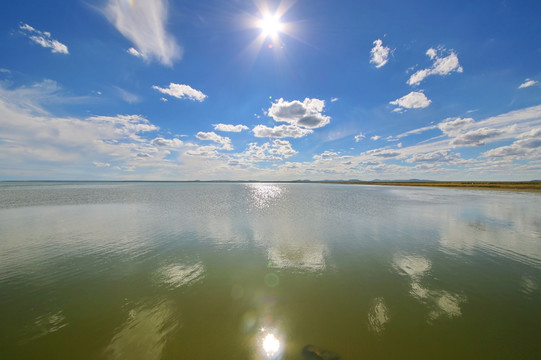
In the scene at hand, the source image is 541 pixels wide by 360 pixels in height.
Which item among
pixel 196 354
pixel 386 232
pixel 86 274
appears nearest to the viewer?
pixel 196 354

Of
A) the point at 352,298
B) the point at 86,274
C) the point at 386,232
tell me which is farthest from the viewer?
the point at 386,232

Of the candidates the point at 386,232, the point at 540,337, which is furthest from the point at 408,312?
the point at 386,232

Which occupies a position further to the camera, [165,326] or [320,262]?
[320,262]

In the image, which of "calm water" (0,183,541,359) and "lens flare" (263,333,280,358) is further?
"calm water" (0,183,541,359)

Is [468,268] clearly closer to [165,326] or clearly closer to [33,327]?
[165,326]

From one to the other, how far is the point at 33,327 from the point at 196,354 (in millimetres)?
6683

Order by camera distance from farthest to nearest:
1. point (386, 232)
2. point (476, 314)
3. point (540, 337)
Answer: point (386, 232) < point (476, 314) < point (540, 337)

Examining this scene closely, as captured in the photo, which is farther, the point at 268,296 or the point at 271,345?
the point at 268,296

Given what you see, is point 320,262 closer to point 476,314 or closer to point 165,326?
point 476,314

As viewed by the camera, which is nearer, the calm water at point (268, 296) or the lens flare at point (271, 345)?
the lens flare at point (271, 345)


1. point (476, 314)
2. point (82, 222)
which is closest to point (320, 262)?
point (476, 314)

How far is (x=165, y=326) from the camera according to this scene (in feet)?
25.0

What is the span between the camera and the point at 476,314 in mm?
8336

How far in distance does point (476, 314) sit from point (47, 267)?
906 inches
